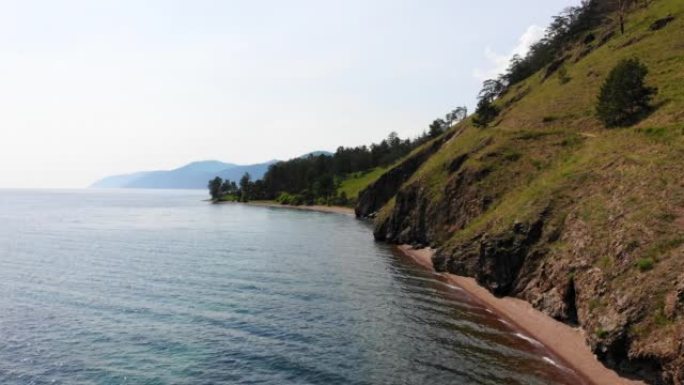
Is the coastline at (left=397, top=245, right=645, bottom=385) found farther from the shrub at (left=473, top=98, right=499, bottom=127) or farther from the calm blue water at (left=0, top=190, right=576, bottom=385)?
the shrub at (left=473, top=98, right=499, bottom=127)

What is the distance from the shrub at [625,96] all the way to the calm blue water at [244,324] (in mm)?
37735

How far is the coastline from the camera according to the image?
106 feet

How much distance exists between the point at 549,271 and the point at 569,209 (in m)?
7.62

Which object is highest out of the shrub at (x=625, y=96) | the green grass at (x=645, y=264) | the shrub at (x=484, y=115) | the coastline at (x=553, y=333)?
the shrub at (x=484, y=115)

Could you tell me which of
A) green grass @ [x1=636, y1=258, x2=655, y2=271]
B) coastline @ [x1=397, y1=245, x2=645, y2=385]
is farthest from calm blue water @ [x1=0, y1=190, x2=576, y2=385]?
green grass @ [x1=636, y1=258, x2=655, y2=271]

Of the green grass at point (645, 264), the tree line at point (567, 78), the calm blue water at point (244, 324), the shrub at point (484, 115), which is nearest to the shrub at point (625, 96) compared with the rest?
the tree line at point (567, 78)

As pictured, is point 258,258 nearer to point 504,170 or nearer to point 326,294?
point 326,294

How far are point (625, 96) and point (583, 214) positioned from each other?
35.0 metres

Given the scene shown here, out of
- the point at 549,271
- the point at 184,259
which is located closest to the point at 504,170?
the point at 549,271

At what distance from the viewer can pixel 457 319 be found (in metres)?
44.6

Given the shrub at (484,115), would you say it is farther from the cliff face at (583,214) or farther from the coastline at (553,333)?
the coastline at (553,333)

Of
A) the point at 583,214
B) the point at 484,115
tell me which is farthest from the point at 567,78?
the point at 583,214

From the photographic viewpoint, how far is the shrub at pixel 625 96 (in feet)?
236

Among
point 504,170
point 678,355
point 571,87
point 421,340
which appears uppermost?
point 571,87
